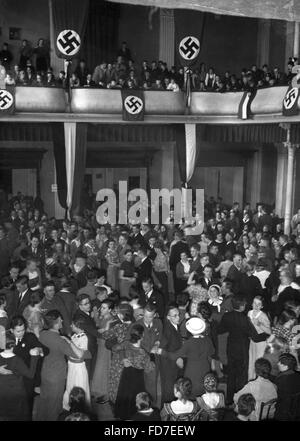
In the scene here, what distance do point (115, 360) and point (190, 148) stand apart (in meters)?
10.4

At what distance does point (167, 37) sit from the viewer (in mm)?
20188

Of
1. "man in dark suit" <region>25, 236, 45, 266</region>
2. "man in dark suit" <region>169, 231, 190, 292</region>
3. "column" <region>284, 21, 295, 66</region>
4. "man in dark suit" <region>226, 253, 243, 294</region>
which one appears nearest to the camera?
"man in dark suit" <region>226, 253, 243, 294</region>

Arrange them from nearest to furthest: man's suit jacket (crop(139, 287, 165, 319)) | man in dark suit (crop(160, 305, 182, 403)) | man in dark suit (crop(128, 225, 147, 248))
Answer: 1. man in dark suit (crop(160, 305, 182, 403))
2. man's suit jacket (crop(139, 287, 165, 319))
3. man in dark suit (crop(128, 225, 147, 248))

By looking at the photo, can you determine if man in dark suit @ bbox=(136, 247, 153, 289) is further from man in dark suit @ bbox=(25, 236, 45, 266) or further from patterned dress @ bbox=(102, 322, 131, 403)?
patterned dress @ bbox=(102, 322, 131, 403)

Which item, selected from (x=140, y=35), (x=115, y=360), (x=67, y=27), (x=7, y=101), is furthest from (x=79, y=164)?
→ (x=115, y=360)

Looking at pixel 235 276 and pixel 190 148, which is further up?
pixel 190 148

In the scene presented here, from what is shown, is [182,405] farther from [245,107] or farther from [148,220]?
[148,220]

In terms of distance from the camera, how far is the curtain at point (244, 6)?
20.5ft

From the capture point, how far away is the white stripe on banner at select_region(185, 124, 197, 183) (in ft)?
52.4

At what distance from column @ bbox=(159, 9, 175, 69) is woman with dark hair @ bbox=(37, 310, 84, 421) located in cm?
1539

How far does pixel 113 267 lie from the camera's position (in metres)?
9.96

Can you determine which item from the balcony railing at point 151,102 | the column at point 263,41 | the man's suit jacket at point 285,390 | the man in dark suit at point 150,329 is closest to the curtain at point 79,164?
the balcony railing at point 151,102

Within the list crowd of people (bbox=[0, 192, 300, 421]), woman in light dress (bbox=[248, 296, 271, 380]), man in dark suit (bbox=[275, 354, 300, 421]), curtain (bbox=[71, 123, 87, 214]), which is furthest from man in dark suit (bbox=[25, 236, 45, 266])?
man in dark suit (bbox=[275, 354, 300, 421])

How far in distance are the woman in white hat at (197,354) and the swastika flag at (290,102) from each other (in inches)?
361
